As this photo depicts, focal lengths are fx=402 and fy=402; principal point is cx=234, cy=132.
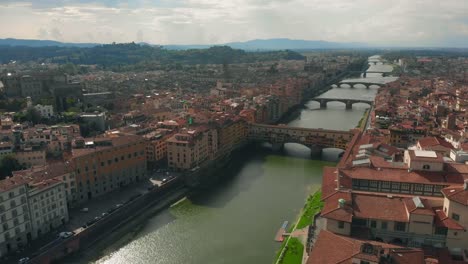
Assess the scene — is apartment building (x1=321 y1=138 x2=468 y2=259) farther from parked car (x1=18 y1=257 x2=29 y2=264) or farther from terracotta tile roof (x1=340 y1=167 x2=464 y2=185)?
parked car (x1=18 y1=257 x2=29 y2=264)

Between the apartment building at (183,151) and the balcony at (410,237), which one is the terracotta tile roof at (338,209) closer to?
the balcony at (410,237)

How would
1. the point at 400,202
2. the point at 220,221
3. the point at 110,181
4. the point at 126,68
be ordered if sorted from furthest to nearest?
the point at 126,68
the point at 110,181
the point at 220,221
the point at 400,202

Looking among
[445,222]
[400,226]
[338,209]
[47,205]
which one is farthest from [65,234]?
[445,222]

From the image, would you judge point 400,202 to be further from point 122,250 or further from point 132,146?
point 132,146

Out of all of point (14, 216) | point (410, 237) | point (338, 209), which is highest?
point (338, 209)

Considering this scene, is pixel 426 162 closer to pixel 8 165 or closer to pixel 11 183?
pixel 11 183

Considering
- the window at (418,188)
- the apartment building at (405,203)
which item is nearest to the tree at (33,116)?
the apartment building at (405,203)

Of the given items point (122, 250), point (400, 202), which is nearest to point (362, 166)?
point (400, 202)
